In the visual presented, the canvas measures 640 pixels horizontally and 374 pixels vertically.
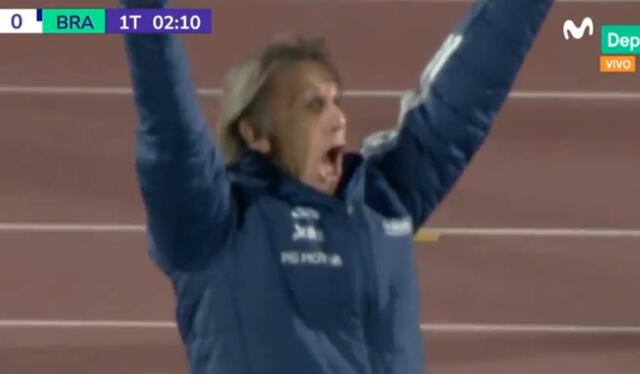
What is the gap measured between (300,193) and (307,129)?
0.05 meters

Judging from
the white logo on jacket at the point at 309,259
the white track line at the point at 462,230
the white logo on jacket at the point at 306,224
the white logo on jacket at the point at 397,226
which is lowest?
the white track line at the point at 462,230

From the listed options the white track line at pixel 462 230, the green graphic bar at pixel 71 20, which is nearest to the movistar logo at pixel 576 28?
the white track line at pixel 462 230

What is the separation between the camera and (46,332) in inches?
74.8

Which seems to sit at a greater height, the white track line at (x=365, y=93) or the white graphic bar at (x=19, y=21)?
the white graphic bar at (x=19, y=21)

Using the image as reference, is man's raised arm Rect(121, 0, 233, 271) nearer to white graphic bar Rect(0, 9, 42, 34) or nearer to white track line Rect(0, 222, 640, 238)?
white track line Rect(0, 222, 640, 238)

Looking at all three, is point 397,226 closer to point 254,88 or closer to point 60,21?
point 254,88

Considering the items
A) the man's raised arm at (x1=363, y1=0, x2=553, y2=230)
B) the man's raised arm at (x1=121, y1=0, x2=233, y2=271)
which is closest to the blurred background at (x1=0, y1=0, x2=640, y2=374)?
the man's raised arm at (x1=363, y1=0, x2=553, y2=230)

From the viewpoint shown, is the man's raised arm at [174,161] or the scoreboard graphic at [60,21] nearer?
the man's raised arm at [174,161]

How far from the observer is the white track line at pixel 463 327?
1.88 m

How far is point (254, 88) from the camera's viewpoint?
927 mm

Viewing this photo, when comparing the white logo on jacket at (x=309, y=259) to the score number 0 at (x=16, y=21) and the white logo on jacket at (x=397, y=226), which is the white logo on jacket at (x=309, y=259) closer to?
the white logo on jacket at (x=397, y=226)

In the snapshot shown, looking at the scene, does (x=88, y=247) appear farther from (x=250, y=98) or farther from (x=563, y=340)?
(x=250, y=98)

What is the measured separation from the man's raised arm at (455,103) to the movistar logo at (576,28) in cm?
107

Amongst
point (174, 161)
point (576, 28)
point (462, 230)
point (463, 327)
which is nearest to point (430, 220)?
point (462, 230)
